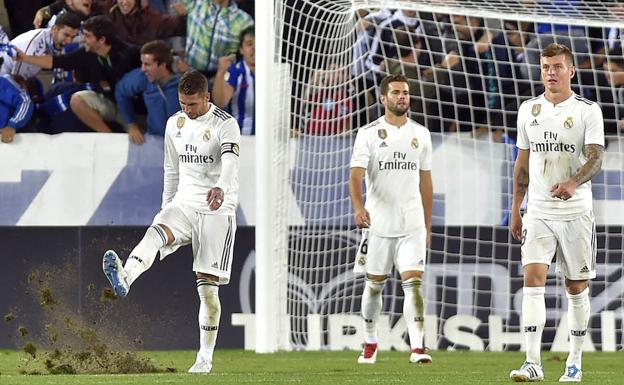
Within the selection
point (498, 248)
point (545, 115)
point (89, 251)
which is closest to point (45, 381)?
point (545, 115)

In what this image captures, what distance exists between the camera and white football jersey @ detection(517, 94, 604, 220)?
7.77 m

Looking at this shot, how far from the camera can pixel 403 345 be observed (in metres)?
13.0

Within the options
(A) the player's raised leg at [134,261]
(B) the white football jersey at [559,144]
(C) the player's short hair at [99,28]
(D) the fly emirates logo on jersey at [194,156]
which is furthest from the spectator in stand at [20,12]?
(B) the white football jersey at [559,144]

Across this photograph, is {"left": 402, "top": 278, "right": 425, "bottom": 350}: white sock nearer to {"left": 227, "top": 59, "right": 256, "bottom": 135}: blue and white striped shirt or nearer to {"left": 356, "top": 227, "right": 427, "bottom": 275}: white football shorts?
{"left": 356, "top": 227, "right": 427, "bottom": 275}: white football shorts

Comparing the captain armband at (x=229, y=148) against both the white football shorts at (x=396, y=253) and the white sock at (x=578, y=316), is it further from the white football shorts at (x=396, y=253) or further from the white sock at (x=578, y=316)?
the white football shorts at (x=396, y=253)

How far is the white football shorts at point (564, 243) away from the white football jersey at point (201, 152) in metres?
1.87

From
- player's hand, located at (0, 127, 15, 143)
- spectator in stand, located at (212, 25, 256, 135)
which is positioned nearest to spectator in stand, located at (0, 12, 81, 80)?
player's hand, located at (0, 127, 15, 143)

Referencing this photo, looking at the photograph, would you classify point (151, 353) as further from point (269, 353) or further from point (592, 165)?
point (592, 165)

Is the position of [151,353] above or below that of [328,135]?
below

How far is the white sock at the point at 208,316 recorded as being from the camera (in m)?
8.55

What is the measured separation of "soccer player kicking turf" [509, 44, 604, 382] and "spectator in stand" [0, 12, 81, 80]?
6626 mm

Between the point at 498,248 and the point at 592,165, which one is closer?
the point at 592,165

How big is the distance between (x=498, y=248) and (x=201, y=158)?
520 cm

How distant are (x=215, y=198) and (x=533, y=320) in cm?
199
